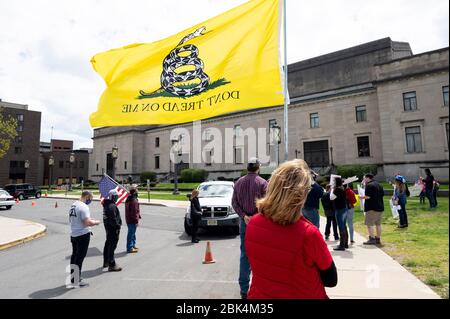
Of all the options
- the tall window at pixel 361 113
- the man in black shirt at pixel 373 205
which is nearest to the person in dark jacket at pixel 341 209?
the man in black shirt at pixel 373 205

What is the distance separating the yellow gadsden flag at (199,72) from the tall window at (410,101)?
34.9 meters

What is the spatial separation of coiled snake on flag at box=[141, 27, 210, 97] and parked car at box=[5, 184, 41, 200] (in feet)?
117

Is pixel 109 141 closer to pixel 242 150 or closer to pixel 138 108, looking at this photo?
pixel 242 150

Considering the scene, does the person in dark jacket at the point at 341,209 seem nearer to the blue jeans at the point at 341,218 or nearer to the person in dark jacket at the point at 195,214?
the blue jeans at the point at 341,218

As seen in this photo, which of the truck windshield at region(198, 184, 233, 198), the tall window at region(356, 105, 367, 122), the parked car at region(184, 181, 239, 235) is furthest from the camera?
the tall window at region(356, 105, 367, 122)

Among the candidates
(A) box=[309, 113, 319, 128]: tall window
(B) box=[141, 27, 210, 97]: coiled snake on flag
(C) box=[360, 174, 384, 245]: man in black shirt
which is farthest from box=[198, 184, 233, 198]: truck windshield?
(A) box=[309, 113, 319, 128]: tall window

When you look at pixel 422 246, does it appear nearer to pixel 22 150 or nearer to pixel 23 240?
pixel 23 240

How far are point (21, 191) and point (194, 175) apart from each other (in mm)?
25938

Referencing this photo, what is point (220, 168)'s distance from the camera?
5494 cm

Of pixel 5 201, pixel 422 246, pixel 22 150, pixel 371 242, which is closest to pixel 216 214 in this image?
pixel 371 242

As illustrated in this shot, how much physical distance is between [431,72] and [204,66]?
115 ft

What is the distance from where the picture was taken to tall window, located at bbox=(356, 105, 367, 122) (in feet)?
135

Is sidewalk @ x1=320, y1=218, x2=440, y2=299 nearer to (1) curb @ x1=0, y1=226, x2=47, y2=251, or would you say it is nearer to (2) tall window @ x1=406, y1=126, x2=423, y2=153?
(1) curb @ x1=0, y1=226, x2=47, y2=251

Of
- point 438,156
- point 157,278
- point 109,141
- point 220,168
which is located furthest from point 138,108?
point 109,141
